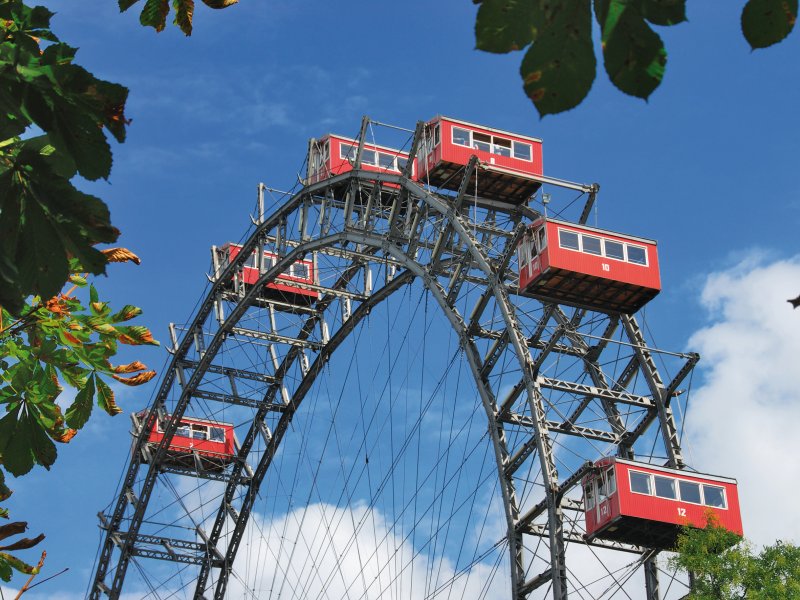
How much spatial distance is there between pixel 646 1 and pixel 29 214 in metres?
1.81

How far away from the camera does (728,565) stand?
1260 inches

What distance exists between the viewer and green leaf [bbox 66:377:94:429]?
221 inches

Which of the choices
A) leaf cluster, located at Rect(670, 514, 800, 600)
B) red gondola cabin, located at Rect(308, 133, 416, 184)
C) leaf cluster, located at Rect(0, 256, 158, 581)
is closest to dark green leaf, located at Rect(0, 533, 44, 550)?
leaf cluster, located at Rect(0, 256, 158, 581)

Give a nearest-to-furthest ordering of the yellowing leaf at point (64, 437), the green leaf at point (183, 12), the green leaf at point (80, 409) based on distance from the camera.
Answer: the green leaf at point (183, 12) → the green leaf at point (80, 409) → the yellowing leaf at point (64, 437)

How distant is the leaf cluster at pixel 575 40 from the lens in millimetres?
2725

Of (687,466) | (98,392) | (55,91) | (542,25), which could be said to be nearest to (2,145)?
(55,91)

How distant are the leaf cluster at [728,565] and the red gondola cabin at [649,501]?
0.93 meters

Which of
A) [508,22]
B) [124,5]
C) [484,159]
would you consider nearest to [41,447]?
[124,5]

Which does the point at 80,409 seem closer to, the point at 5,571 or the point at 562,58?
the point at 5,571

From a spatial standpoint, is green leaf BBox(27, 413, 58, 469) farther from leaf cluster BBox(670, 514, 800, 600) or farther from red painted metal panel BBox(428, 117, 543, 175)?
red painted metal panel BBox(428, 117, 543, 175)

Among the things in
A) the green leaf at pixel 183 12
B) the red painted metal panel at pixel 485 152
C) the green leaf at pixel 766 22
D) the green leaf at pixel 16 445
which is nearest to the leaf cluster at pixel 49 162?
the green leaf at pixel 183 12

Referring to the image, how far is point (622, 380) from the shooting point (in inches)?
1511

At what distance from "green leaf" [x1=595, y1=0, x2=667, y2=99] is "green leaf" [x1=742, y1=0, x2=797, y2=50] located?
20cm

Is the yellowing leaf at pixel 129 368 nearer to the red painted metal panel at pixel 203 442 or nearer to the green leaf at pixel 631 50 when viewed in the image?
the green leaf at pixel 631 50
